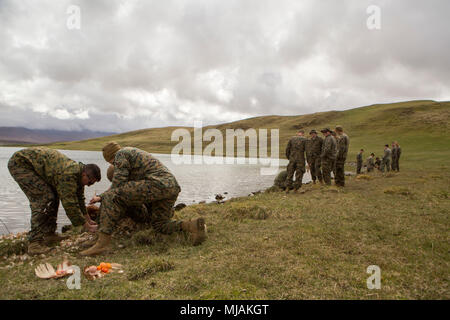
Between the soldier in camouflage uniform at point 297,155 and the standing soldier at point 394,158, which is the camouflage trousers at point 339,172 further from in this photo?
the standing soldier at point 394,158

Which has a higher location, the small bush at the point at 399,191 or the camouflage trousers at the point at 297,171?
the camouflage trousers at the point at 297,171

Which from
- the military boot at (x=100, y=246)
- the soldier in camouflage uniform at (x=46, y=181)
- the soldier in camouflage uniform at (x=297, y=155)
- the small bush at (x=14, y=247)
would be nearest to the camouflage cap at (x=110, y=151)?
the soldier in camouflage uniform at (x=46, y=181)

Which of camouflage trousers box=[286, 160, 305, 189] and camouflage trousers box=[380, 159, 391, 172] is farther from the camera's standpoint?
camouflage trousers box=[380, 159, 391, 172]

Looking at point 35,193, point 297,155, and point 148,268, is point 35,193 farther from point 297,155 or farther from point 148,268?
point 297,155

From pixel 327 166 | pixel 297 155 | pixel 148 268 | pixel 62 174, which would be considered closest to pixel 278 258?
pixel 148 268

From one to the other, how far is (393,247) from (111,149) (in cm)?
741

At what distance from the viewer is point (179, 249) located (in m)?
6.51

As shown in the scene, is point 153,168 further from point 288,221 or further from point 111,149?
point 288,221

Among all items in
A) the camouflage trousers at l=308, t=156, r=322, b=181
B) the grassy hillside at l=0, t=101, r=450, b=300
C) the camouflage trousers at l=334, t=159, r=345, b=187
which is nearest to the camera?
the grassy hillside at l=0, t=101, r=450, b=300

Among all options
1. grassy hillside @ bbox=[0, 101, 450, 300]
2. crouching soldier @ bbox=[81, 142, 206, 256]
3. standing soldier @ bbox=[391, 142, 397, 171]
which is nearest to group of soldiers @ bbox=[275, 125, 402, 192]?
grassy hillside @ bbox=[0, 101, 450, 300]

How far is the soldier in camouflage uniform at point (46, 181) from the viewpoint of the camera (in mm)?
6742

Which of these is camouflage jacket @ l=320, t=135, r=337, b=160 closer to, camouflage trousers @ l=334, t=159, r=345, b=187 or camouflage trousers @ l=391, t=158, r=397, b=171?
camouflage trousers @ l=334, t=159, r=345, b=187

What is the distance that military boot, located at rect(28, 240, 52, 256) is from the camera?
22.4 feet

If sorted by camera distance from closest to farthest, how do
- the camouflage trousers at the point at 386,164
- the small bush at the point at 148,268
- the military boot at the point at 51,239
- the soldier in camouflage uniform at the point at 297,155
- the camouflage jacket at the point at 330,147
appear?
the small bush at the point at 148,268, the military boot at the point at 51,239, the camouflage jacket at the point at 330,147, the soldier in camouflage uniform at the point at 297,155, the camouflage trousers at the point at 386,164
